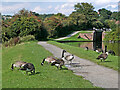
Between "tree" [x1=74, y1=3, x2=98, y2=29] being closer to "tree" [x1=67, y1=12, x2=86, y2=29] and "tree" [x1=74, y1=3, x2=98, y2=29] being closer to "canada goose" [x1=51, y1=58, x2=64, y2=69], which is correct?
"tree" [x1=67, y1=12, x2=86, y2=29]

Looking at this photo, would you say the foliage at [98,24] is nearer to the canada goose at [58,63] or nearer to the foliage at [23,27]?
the foliage at [23,27]

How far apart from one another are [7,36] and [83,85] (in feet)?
160

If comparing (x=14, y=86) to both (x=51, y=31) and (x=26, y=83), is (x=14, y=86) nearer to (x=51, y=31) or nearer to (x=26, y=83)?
(x=26, y=83)

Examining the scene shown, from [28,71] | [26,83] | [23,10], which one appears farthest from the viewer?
[23,10]

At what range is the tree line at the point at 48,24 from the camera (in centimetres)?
5781

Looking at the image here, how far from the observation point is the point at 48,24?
8044cm

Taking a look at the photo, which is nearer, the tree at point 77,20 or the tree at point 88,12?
the tree at point 77,20

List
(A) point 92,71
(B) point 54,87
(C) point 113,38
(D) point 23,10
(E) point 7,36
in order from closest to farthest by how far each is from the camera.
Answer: (B) point 54,87
(A) point 92,71
(E) point 7,36
(D) point 23,10
(C) point 113,38

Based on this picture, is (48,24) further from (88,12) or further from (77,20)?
(88,12)

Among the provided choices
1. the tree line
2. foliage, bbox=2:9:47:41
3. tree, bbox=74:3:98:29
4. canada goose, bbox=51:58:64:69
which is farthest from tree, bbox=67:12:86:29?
canada goose, bbox=51:58:64:69

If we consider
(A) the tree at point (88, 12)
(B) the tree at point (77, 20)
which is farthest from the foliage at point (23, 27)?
(A) the tree at point (88, 12)

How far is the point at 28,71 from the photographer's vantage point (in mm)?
13711

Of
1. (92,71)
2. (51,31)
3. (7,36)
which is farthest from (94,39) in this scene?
(92,71)

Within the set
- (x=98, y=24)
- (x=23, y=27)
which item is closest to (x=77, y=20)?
(x=98, y=24)
